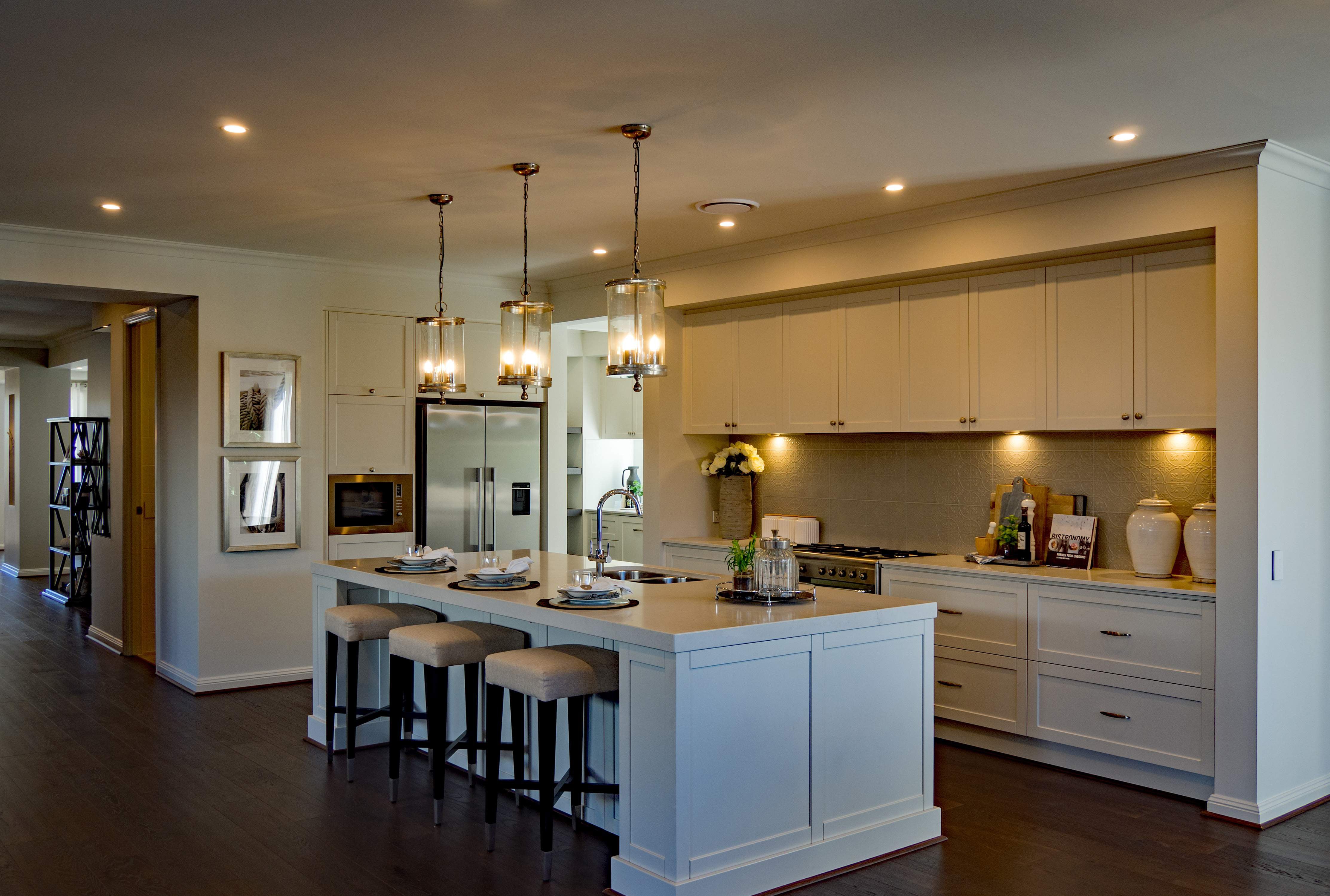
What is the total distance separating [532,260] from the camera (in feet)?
21.4

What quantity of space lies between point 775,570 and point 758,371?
8.72 feet

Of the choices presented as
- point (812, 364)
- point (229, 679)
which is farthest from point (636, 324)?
point (229, 679)

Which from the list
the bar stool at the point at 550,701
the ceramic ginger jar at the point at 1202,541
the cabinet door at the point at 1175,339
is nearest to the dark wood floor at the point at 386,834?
the bar stool at the point at 550,701

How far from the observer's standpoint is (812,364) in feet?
19.2

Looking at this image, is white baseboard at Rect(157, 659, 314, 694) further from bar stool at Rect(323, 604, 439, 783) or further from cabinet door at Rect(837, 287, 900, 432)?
cabinet door at Rect(837, 287, 900, 432)

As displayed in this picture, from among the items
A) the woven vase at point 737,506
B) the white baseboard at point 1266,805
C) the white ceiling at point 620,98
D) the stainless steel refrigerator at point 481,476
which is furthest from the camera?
the stainless steel refrigerator at point 481,476

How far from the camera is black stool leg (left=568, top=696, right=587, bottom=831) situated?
3.47m

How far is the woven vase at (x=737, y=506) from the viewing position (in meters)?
6.48

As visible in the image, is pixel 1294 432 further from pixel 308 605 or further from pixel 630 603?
pixel 308 605

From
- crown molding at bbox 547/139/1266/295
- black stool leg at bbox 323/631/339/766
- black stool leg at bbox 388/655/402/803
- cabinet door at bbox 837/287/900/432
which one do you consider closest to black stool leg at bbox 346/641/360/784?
black stool leg at bbox 323/631/339/766

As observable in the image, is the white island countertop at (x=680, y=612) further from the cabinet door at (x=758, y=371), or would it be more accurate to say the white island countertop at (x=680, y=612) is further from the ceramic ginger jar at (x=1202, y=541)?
the cabinet door at (x=758, y=371)

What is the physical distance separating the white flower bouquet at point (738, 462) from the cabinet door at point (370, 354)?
6.98 ft

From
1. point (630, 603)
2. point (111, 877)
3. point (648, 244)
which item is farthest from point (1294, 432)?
point (111, 877)

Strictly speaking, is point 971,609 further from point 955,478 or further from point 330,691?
point 330,691
